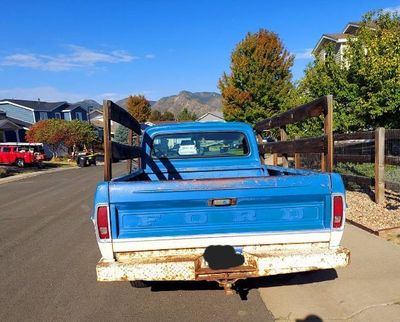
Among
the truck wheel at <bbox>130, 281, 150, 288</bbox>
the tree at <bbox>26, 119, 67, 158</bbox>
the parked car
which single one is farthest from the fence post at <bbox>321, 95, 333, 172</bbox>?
the tree at <bbox>26, 119, 67, 158</bbox>

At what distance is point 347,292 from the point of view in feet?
13.9

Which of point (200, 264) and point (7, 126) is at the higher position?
point (7, 126)

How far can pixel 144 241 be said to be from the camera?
12.0ft

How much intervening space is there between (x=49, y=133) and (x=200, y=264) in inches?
1602

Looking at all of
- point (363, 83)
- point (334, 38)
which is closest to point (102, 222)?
point (363, 83)

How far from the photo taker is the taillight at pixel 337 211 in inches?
145

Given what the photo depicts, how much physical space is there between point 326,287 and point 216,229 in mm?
1594

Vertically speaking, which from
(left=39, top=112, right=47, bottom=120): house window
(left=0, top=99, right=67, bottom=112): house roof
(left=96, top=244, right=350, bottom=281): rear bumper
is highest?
(left=0, top=99, right=67, bottom=112): house roof

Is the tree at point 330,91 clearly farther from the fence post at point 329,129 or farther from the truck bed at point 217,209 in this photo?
the truck bed at point 217,209

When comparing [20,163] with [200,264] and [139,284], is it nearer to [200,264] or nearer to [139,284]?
[139,284]

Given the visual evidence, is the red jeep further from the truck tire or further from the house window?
the house window

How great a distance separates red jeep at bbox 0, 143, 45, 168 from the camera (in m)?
32.3

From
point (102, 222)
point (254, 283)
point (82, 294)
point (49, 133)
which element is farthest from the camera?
point (49, 133)

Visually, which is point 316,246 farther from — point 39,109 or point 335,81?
point 39,109
